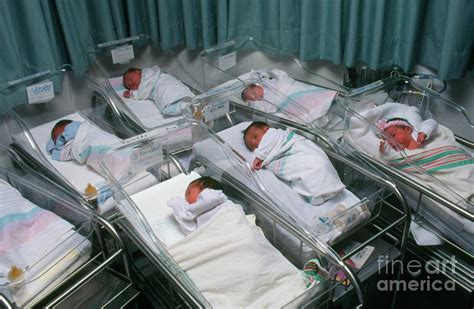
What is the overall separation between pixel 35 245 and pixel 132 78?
133 centimetres

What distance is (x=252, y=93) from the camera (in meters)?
2.60

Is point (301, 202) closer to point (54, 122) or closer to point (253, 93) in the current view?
point (253, 93)

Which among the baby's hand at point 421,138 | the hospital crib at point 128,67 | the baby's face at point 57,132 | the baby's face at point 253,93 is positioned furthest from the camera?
the hospital crib at point 128,67

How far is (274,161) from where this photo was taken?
219cm

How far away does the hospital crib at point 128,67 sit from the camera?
2.69m

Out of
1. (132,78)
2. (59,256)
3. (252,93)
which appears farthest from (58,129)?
(252,93)

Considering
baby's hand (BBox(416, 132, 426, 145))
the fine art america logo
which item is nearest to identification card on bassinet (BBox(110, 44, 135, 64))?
baby's hand (BBox(416, 132, 426, 145))

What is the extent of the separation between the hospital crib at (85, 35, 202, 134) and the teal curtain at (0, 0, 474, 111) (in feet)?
0.30

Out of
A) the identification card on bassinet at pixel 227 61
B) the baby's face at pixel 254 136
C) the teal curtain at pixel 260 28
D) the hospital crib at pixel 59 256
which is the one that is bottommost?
the hospital crib at pixel 59 256

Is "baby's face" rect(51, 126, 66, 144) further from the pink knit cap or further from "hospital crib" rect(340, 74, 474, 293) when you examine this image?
the pink knit cap

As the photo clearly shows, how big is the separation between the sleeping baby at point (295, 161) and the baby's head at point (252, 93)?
27 cm

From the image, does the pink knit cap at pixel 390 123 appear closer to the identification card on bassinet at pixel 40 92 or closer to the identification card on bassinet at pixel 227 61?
the identification card on bassinet at pixel 227 61

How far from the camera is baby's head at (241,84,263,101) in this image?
2.57m

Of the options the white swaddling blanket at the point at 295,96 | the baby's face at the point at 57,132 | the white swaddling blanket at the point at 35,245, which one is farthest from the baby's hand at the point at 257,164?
the baby's face at the point at 57,132
